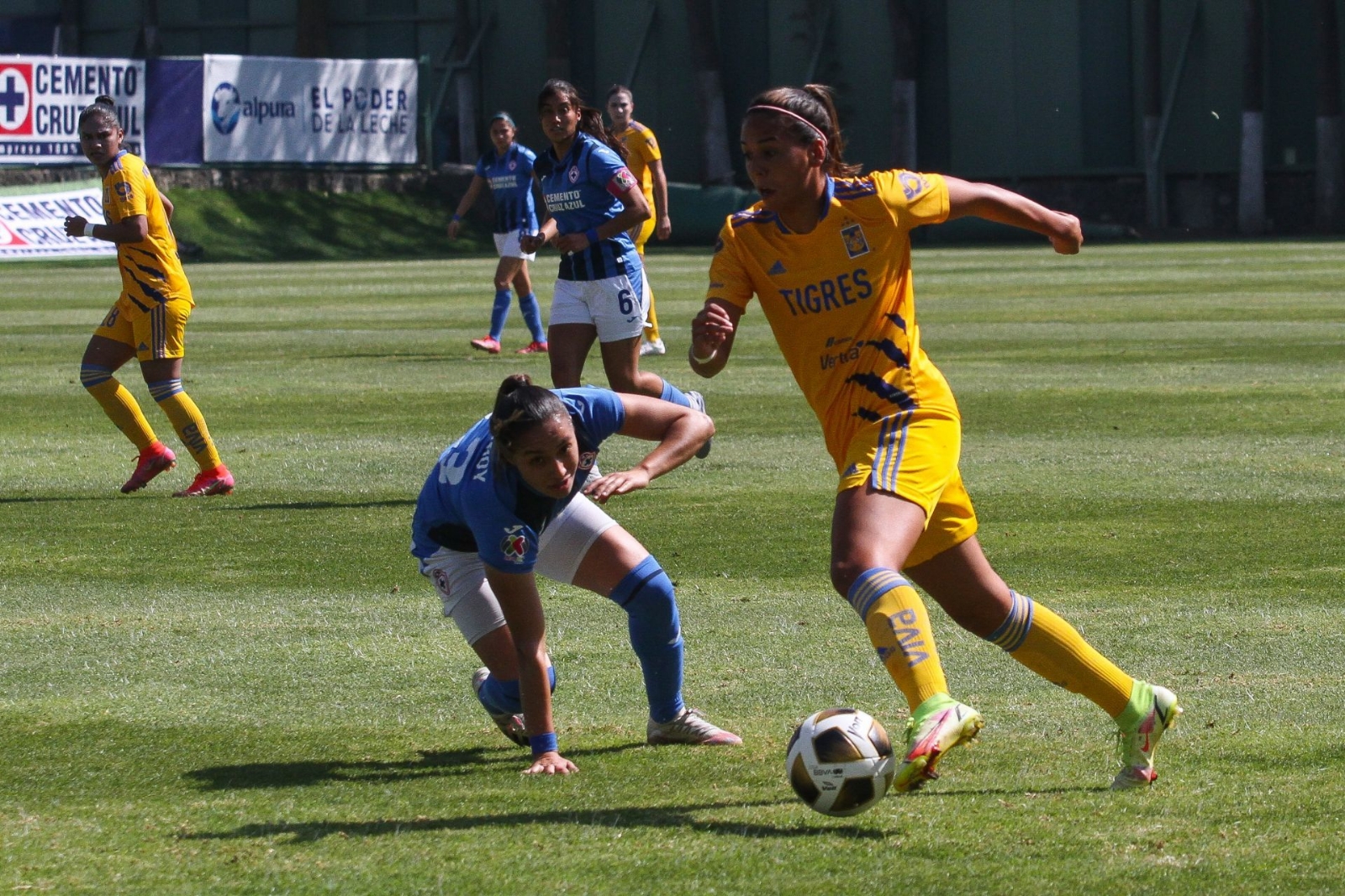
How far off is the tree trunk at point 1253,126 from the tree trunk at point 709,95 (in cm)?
1156

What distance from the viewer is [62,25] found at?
2128 inches

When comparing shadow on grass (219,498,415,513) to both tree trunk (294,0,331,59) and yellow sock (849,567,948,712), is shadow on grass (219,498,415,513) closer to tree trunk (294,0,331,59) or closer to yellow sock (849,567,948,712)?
yellow sock (849,567,948,712)

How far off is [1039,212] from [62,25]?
53.0 m

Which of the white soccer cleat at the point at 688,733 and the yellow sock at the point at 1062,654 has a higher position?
the yellow sock at the point at 1062,654

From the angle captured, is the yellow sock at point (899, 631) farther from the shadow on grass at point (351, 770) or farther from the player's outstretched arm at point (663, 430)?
the shadow on grass at point (351, 770)

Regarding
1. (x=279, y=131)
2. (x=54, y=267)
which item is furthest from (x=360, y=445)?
(x=279, y=131)

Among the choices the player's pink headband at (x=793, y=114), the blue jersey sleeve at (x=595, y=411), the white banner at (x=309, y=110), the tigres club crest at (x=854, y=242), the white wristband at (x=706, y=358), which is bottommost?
the blue jersey sleeve at (x=595, y=411)

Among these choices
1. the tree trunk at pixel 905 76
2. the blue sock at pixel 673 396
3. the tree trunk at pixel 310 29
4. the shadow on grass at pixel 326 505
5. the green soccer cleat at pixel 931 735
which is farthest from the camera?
the tree trunk at pixel 310 29

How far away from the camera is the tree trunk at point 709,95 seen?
1832 inches

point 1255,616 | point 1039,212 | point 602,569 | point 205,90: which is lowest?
point 1255,616

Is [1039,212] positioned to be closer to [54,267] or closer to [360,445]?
[360,445]

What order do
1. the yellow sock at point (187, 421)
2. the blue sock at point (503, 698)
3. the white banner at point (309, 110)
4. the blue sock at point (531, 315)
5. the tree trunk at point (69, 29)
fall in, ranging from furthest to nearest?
the tree trunk at point (69, 29) → the white banner at point (309, 110) → the blue sock at point (531, 315) → the yellow sock at point (187, 421) → the blue sock at point (503, 698)

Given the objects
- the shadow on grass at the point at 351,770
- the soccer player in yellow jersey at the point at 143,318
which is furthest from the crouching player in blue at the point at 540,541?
the soccer player in yellow jersey at the point at 143,318

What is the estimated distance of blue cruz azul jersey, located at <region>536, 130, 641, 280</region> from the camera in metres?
10.9
